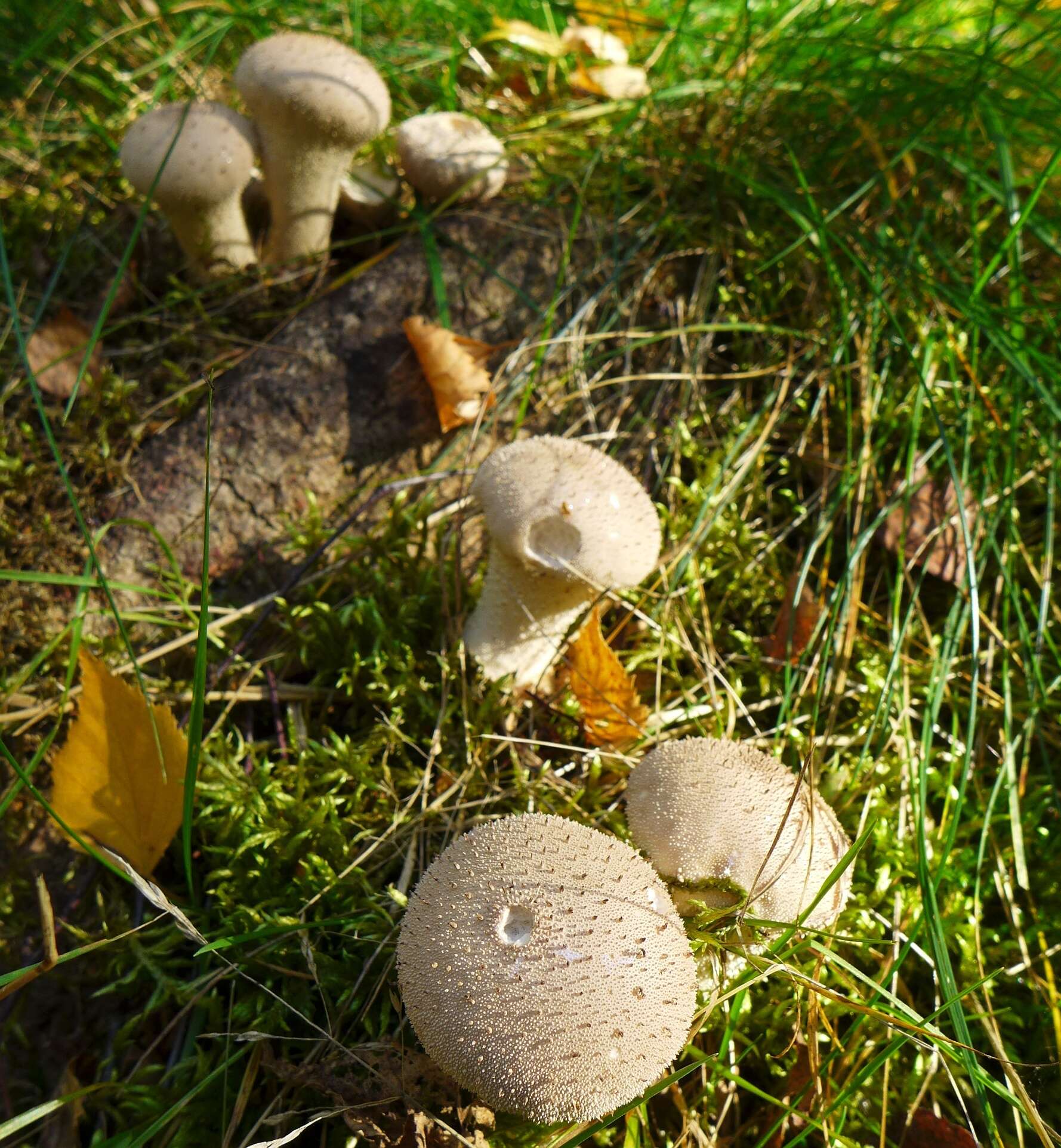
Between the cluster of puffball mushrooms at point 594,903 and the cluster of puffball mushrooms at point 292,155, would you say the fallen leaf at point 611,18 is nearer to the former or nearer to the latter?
the cluster of puffball mushrooms at point 292,155

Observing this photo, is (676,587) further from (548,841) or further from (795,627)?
(548,841)

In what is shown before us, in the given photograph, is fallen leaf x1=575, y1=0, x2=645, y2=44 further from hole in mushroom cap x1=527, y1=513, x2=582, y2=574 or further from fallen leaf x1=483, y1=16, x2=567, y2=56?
hole in mushroom cap x1=527, y1=513, x2=582, y2=574

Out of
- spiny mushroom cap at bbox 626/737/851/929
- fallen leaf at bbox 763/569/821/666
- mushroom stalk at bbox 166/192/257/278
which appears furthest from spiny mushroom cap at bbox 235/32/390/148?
spiny mushroom cap at bbox 626/737/851/929

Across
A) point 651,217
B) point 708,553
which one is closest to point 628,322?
point 651,217

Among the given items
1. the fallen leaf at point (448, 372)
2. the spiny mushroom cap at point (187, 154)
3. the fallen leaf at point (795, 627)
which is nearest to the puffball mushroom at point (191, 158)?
the spiny mushroom cap at point (187, 154)

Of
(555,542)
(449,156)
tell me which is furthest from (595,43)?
(555,542)

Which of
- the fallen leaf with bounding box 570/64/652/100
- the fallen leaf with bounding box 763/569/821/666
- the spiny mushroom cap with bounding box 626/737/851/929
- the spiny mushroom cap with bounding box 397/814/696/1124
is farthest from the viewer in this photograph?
the fallen leaf with bounding box 570/64/652/100
